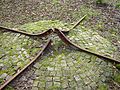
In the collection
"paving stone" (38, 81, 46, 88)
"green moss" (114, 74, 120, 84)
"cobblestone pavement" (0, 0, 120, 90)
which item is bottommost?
"green moss" (114, 74, 120, 84)

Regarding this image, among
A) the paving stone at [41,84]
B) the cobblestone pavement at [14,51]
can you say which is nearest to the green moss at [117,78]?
the paving stone at [41,84]

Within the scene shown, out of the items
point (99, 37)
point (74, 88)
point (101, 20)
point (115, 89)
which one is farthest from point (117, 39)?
point (74, 88)

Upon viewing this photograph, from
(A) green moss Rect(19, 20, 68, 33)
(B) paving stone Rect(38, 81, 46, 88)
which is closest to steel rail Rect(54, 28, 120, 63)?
(A) green moss Rect(19, 20, 68, 33)

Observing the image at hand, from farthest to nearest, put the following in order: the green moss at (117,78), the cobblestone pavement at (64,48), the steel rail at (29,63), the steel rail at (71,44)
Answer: the steel rail at (71,44), the green moss at (117,78), the cobblestone pavement at (64,48), the steel rail at (29,63)

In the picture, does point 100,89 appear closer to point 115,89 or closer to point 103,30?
point 115,89

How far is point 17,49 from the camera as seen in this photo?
18.1 ft

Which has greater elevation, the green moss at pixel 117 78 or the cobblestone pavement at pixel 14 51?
the cobblestone pavement at pixel 14 51

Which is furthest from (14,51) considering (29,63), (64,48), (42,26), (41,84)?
(42,26)

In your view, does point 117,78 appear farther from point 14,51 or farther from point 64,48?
point 14,51

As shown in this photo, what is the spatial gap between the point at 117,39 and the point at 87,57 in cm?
150

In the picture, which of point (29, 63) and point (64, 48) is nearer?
point (29, 63)

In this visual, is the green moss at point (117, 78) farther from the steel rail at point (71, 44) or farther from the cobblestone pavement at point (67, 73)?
the steel rail at point (71, 44)

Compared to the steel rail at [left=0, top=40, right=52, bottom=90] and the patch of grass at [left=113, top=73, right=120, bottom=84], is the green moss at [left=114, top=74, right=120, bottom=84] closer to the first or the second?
the patch of grass at [left=113, top=73, right=120, bottom=84]

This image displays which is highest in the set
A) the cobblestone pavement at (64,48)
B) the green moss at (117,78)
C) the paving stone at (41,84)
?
the cobblestone pavement at (64,48)
